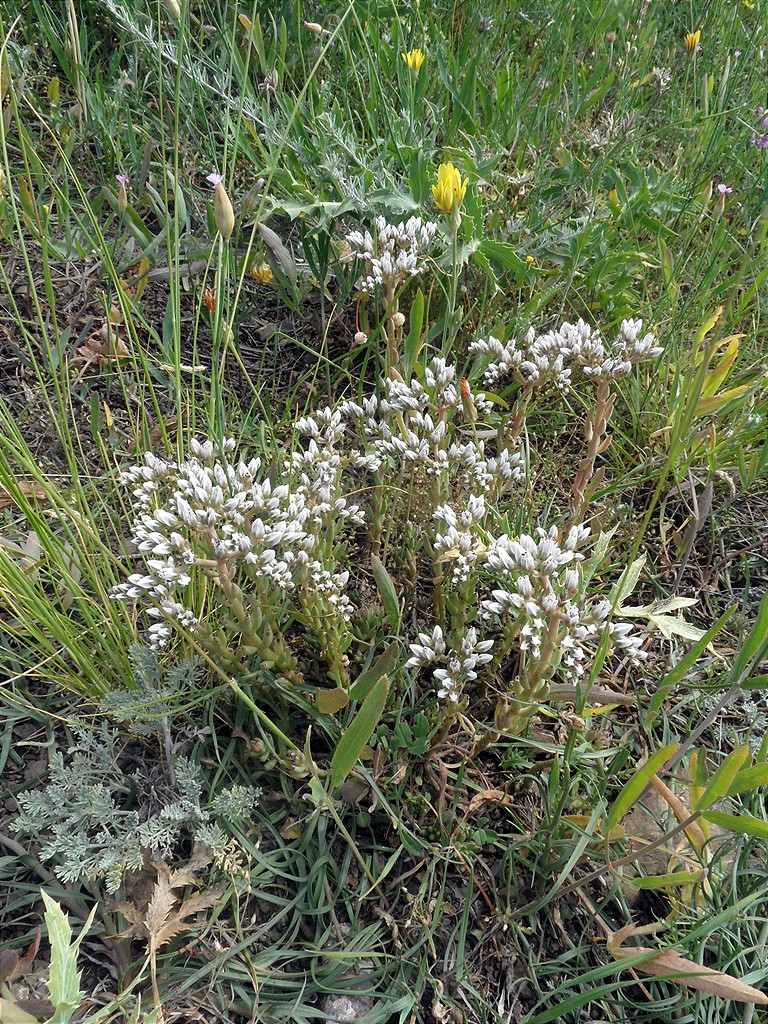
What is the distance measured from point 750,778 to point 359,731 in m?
0.60

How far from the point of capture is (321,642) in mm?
1482

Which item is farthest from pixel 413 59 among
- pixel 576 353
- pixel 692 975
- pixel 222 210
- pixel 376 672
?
pixel 692 975

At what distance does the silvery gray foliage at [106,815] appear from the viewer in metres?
1.27

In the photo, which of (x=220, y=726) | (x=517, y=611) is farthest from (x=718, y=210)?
(x=220, y=726)

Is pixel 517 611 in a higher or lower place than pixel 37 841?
higher

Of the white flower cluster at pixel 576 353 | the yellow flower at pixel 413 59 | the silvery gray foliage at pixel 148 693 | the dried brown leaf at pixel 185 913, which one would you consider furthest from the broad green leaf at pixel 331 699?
the yellow flower at pixel 413 59

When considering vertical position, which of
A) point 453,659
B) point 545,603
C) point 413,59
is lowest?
point 453,659

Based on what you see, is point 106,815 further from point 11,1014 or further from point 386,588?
point 386,588

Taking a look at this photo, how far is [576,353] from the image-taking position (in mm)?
1508

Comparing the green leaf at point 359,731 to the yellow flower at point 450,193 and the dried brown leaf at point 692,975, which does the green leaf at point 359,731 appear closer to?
the dried brown leaf at point 692,975

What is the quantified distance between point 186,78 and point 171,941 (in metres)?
2.67

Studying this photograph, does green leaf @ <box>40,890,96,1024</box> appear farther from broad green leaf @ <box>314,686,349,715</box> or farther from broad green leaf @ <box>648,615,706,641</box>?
broad green leaf @ <box>648,615,706,641</box>

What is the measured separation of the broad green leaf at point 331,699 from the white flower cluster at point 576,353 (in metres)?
0.76

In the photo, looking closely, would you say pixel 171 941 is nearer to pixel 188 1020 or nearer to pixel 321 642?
pixel 188 1020
